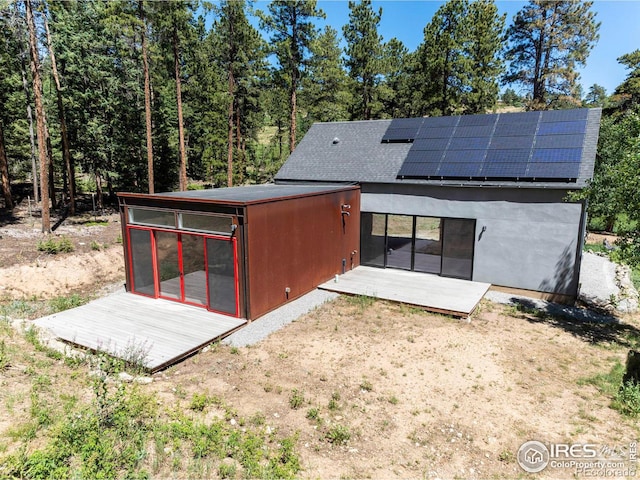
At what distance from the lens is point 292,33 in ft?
77.9

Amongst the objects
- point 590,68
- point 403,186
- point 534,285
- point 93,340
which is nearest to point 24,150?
point 93,340

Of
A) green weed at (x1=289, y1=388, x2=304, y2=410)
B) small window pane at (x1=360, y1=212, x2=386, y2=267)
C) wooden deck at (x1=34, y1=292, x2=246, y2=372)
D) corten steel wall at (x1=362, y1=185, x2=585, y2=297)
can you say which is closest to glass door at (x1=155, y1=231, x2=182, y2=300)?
wooden deck at (x1=34, y1=292, x2=246, y2=372)

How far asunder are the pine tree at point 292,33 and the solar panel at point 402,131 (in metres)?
9.66

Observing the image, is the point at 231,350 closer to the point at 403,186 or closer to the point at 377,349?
the point at 377,349

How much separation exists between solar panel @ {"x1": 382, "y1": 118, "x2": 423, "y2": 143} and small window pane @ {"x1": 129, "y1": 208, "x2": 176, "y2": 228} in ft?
31.4

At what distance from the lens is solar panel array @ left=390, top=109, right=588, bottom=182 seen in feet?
39.4

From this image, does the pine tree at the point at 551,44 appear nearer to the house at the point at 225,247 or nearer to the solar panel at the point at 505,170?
the solar panel at the point at 505,170

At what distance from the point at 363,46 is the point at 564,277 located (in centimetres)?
2020

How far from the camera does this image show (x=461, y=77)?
24000 millimetres

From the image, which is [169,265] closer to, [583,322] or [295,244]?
[295,244]

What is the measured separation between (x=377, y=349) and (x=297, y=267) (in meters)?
3.96

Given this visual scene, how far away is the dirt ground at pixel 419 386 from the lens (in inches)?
211

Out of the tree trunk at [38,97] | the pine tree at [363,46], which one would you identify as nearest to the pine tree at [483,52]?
the pine tree at [363,46]

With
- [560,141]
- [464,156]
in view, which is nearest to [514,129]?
[560,141]
